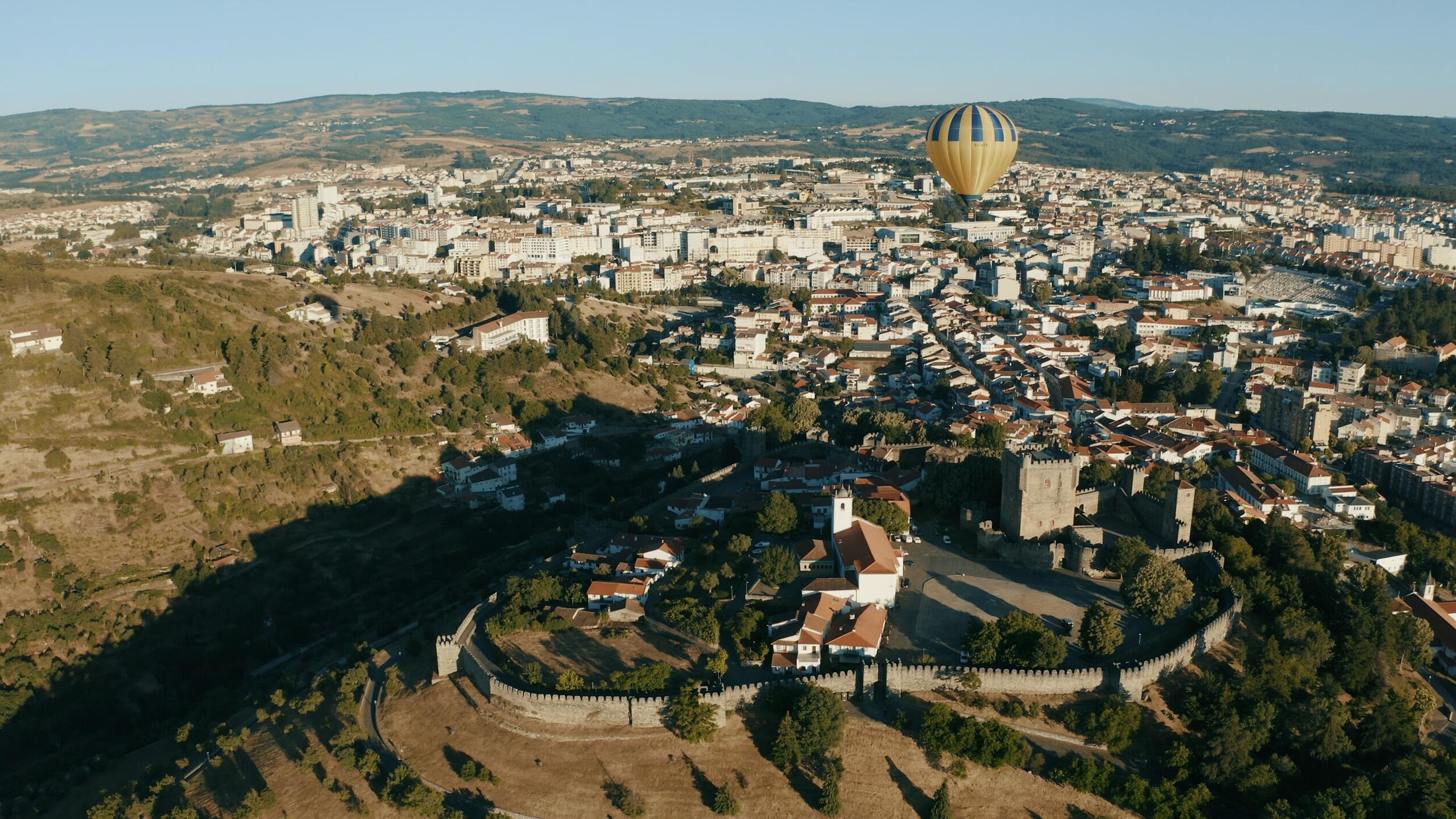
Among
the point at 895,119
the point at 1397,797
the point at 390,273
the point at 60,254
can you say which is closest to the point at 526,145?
the point at 895,119

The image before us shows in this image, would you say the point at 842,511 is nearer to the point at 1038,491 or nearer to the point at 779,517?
the point at 779,517

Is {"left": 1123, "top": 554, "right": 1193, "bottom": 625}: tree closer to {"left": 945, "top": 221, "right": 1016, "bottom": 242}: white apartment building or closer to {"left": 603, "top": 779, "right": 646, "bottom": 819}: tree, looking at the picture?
{"left": 603, "top": 779, "right": 646, "bottom": 819}: tree

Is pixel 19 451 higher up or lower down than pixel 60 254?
lower down

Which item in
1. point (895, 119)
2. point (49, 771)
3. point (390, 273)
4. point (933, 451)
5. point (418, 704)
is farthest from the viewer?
point (895, 119)

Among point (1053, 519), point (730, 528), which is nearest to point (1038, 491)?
point (1053, 519)

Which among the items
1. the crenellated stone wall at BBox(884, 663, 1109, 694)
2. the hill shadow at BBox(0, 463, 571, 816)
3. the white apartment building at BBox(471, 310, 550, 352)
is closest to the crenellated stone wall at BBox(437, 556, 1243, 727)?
the crenellated stone wall at BBox(884, 663, 1109, 694)

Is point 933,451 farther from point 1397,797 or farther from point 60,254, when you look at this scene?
point 60,254
